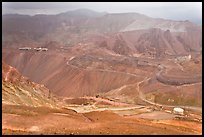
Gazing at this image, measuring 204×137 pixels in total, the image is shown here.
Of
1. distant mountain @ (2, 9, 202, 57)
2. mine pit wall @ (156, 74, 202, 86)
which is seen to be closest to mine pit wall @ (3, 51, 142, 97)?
mine pit wall @ (156, 74, 202, 86)

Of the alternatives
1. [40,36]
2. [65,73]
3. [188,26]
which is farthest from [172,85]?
[40,36]

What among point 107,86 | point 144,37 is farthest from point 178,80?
point 144,37

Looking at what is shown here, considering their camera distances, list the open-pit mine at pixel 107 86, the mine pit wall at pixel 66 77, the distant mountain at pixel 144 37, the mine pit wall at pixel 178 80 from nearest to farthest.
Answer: the open-pit mine at pixel 107 86 < the mine pit wall at pixel 178 80 < the mine pit wall at pixel 66 77 < the distant mountain at pixel 144 37

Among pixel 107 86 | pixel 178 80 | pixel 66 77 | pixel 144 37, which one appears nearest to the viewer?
pixel 178 80

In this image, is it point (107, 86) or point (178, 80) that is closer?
point (178, 80)

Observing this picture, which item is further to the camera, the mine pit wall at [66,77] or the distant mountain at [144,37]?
the distant mountain at [144,37]

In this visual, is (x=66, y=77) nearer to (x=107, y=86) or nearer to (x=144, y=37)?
(x=107, y=86)

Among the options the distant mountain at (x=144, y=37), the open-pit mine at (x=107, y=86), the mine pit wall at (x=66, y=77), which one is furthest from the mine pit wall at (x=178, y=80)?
the distant mountain at (x=144, y=37)

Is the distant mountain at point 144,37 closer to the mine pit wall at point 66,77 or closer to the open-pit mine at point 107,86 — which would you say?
the open-pit mine at point 107,86
